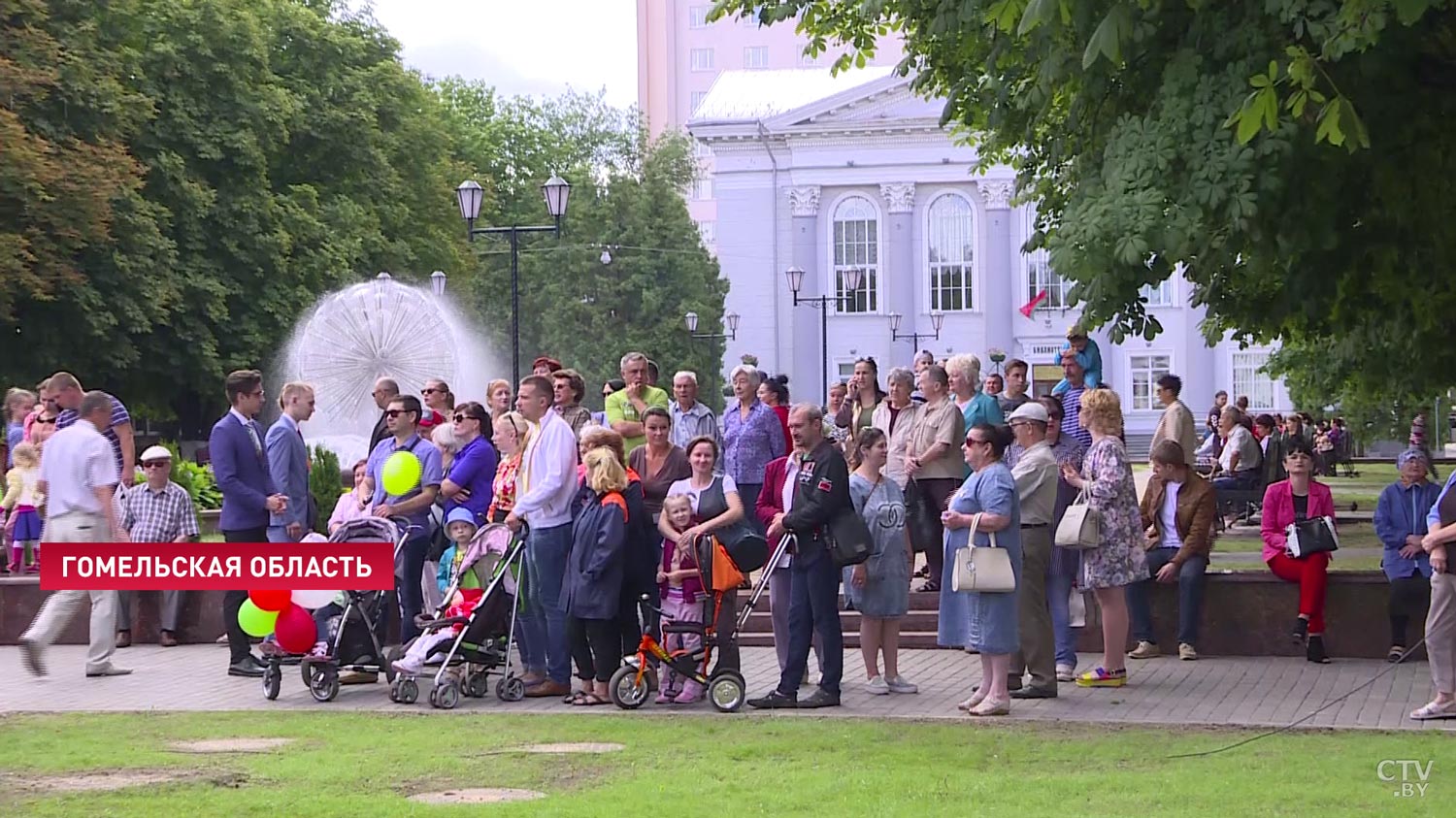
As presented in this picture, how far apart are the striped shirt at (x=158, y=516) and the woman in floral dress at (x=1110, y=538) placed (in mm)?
7700

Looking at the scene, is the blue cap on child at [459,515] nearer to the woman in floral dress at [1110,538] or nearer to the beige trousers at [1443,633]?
the woman in floral dress at [1110,538]

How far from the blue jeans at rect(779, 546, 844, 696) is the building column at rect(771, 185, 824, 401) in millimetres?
70457

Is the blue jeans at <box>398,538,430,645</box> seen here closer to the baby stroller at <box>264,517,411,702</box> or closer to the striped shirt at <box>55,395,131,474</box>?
the baby stroller at <box>264,517,411,702</box>

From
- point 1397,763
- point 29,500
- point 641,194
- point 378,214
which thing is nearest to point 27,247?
point 378,214

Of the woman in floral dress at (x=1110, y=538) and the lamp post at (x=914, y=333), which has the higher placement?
the lamp post at (x=914, y=333)

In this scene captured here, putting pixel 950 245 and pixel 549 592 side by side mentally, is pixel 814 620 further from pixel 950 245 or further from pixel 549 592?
pixel 950 245

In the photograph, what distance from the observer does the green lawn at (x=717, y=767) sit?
8.56m

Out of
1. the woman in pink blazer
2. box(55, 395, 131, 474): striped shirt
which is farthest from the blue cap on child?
the woman in pink blazer

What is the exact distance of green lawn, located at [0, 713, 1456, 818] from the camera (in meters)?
8.56

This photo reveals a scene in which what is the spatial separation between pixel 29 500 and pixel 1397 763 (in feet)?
43.4

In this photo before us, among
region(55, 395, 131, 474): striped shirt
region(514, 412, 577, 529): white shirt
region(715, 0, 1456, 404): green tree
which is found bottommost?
region(514, 412, 577, 529): white shirt

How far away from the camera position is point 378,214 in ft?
172

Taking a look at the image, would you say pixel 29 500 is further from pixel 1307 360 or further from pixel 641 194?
pixel 641 194


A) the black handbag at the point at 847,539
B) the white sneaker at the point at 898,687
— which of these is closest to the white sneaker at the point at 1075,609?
the white sneaker at the point at 898,687
